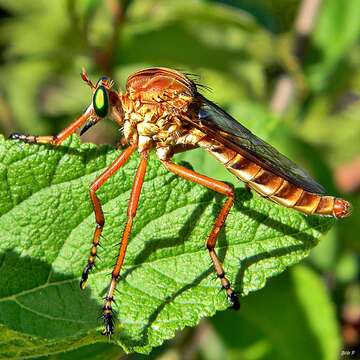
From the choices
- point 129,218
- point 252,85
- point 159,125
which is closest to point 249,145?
point 159,125

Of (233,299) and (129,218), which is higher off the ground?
(129,218)

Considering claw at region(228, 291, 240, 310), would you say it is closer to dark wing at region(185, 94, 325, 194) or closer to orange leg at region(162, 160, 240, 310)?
orange leg at region(162, 160, 240, 310)

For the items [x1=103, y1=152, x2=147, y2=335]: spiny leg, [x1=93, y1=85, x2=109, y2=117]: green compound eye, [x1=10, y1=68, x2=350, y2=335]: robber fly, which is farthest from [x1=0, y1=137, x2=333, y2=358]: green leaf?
[x1=93, y1=85, x2=109, y2=117]: green compound eye

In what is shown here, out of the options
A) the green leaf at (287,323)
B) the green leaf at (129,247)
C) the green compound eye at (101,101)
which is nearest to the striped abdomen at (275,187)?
the green leaf at (129,247)

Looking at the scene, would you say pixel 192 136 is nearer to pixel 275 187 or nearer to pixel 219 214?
pixel 275 187

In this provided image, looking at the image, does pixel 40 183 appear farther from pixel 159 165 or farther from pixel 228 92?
pixel 228 92


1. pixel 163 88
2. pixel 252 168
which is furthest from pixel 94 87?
pixel 252 168

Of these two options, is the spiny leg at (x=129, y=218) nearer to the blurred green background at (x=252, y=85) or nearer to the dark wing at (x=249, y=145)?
the dark wing at (x=249, y=145)
